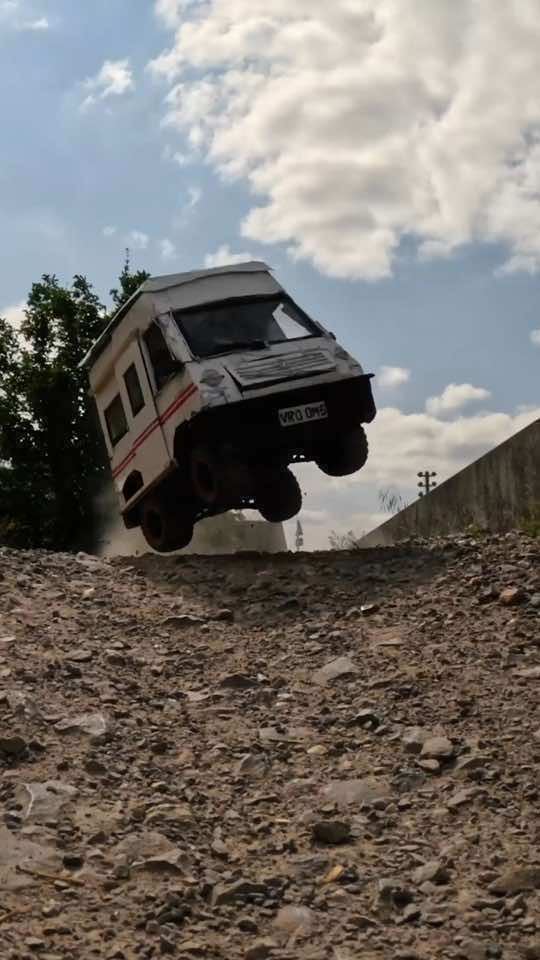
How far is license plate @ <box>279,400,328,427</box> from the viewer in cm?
1009

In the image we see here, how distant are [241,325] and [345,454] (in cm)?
156

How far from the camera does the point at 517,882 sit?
174 inches

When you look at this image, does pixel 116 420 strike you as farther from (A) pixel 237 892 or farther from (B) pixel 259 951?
(B) pixel 259 951

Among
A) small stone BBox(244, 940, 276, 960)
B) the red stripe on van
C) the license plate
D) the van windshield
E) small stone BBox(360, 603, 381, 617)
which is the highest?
the van windshield

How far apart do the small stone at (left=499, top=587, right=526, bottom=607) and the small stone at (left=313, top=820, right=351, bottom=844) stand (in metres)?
3.24

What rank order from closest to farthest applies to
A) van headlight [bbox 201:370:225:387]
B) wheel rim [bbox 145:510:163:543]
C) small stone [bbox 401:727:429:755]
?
1. small stone [bbox 401:727:429:755]
2. van headlight [bbox 201:370:225:387]
3. wheel rim [bbox 145:510:163:543]

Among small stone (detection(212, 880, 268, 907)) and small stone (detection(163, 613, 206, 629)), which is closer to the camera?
small stone (detection(212, 880, 268, 907))

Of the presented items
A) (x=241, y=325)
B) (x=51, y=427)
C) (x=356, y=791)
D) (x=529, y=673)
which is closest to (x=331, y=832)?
(x=356, y=791)

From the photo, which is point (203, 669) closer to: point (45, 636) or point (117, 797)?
point (45, 636)

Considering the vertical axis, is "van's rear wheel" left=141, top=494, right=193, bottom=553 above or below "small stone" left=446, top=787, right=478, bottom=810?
above

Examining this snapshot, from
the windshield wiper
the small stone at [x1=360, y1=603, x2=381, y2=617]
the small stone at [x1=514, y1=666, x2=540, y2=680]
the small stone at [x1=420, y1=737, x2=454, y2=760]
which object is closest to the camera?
the small stone at [x1=420, y1=737, x2=454, y2=760]

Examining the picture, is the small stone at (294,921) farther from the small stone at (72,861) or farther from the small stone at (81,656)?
→ the small stone at (81,656)

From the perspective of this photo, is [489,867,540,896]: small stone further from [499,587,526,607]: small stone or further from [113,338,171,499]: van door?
[113,338,171,499]: van door

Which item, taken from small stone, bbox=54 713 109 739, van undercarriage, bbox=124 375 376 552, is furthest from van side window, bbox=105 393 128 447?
small stone, bbox=54 713 109 739
